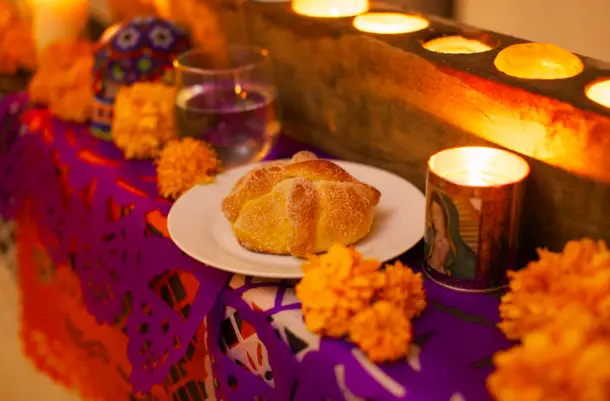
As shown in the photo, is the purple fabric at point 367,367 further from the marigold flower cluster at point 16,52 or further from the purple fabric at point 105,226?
the marigold flower cluster at point 16,52

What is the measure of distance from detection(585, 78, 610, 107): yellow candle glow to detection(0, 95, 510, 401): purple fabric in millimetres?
213

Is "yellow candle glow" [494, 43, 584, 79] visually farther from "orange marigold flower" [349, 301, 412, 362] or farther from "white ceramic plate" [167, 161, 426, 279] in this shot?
"orange marigold flower" [349, 301, 412, 362]

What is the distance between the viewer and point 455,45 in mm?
827

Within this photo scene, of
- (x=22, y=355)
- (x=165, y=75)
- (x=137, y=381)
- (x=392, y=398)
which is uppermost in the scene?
(x=165, y=75)

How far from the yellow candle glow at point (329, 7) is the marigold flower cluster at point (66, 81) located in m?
0.36

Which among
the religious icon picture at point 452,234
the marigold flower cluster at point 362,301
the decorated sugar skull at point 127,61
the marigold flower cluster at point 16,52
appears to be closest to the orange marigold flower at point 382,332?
the marigold flower cluster at point 362,301

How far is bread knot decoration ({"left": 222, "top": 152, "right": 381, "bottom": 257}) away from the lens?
2.24ft

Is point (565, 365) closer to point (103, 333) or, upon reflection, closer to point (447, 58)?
point (447, 58)

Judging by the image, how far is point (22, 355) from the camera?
1.35 m

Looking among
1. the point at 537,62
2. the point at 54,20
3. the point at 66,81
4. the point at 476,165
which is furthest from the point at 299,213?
the point at 54,20

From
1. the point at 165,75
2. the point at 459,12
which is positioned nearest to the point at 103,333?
the point at 165,75

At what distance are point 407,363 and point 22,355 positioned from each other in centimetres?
102

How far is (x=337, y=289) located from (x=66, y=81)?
2.37ft

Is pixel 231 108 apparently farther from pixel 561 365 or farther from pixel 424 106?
pixel 561 365
